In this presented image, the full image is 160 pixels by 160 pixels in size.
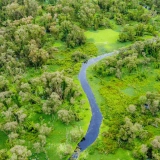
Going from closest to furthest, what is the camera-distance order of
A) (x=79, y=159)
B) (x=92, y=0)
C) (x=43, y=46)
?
(x=79, y=159) → (x=43, y=46) → (x=92, y=0)

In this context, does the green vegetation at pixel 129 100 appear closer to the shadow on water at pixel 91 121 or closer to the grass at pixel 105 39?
the shadow on water at pixel 91 121

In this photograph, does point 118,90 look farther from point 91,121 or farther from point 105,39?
point 105,39

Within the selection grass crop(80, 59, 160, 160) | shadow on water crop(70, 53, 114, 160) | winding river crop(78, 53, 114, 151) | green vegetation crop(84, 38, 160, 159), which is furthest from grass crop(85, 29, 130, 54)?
grass crop(80, 59, 160, 160)

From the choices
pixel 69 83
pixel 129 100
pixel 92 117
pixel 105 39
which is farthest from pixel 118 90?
pixel 105 39

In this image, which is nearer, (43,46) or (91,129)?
(91,129)

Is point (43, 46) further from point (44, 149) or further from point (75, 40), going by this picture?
point (44, 149)

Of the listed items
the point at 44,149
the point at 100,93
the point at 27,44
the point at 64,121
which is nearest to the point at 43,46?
the point at 27,44

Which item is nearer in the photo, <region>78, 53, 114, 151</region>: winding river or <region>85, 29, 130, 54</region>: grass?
<region>78, 53, 114, 151</region>: winding river

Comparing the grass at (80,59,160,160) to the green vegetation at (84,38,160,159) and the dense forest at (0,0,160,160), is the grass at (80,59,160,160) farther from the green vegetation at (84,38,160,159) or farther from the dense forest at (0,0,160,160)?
the dense forest at (0,0,160,160)

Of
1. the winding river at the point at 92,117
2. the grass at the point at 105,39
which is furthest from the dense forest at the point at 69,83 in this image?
the winding river at the point at 92,117
